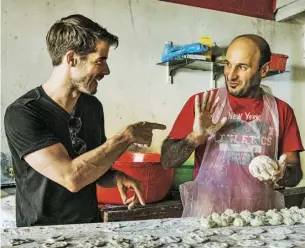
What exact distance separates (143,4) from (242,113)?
574 mm

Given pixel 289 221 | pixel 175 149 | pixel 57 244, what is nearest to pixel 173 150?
pixel 175 149

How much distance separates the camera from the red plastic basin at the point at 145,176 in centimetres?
141

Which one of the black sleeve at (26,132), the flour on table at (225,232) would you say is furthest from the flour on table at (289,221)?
the black sleeve at (26,132)

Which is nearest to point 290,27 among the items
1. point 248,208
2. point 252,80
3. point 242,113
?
point 252,80

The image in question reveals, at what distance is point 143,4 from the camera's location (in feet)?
5.15

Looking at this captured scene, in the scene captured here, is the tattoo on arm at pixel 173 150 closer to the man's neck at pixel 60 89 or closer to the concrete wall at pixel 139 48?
the concrete wall at pixel 139 48

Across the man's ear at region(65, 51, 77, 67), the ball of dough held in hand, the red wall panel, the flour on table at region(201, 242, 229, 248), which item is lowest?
the flour on table at region(201, 242, 229, 248)

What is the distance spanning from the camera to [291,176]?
160cm

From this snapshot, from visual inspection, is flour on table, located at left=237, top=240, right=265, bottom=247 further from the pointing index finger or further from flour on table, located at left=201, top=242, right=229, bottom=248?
the pointing index finger

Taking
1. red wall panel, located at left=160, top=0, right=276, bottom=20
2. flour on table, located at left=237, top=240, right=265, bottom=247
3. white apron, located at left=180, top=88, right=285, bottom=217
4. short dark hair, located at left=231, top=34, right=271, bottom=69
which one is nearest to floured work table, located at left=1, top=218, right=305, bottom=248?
flour on table, located at left=237, top=240, right=265, bottom=247

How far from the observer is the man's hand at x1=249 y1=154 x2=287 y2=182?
151 cm

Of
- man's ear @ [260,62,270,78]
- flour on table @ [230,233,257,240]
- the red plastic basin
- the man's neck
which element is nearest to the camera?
flour on table @ [230,233,257,240]

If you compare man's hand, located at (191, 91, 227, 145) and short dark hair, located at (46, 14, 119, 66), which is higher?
short dark hair, located at (46, 14, 119, 66)

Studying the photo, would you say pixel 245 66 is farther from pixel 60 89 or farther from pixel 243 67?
pixel 60 89
